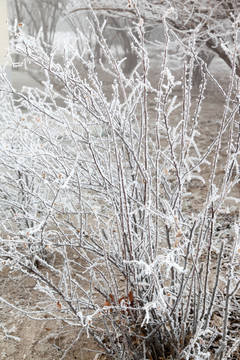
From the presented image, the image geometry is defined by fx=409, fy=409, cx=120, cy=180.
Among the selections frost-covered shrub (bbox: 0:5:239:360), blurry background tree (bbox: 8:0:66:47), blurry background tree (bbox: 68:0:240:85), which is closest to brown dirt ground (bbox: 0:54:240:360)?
frost-covered shrub (bbox: 0:5:239:360)

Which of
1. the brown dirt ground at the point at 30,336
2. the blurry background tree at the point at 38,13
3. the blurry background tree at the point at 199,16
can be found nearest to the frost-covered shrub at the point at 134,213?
the brown dirt ground at the point at 30,336

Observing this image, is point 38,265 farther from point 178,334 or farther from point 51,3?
point 51,3

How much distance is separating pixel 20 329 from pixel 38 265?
746 mm

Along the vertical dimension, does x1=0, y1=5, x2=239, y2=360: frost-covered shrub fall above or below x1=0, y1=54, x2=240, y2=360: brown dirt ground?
above

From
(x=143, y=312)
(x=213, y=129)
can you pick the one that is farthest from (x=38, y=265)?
(x=213, y=129)

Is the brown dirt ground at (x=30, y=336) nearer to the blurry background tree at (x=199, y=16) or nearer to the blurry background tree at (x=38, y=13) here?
the blurry background tree at (x=199, y=16)

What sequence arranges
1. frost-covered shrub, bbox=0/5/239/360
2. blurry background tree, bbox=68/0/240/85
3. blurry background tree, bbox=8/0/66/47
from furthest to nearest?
blurry background tree, bbox=8/0/66/47 → blurry background tree, bbox=68/0/240/85 → frost-covered shrub, bbox=0/5/239/360

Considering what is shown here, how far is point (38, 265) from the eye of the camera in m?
3.22

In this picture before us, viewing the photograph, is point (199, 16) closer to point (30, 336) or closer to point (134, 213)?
point (134, 213)

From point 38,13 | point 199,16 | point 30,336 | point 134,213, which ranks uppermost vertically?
point 38,13

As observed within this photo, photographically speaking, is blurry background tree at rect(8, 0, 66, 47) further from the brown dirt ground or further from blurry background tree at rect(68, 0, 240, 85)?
the brown dirt ground

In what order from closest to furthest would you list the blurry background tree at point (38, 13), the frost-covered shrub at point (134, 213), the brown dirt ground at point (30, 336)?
the frost-covered shrub at point (134, 213) < the brown dirt ground at point (30, 336) < the blurry background tree at point (38, 13)

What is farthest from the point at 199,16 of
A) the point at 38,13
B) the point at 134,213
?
the point at 38,13

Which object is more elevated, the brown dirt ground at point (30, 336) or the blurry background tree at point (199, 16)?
the blurry background tree at point (199, 16)
